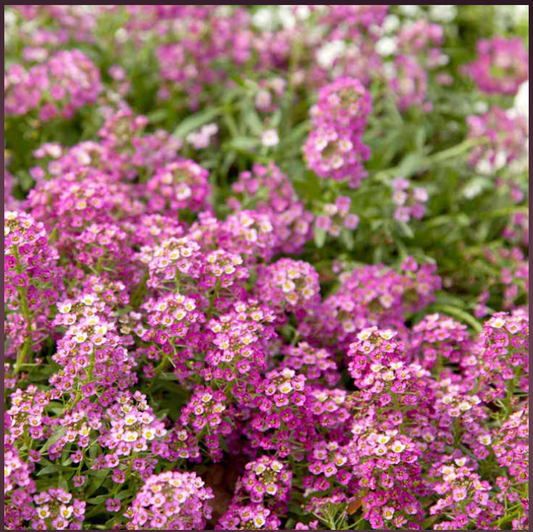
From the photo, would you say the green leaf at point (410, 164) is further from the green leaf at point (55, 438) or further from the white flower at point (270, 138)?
the green leaf at point (55, 438)

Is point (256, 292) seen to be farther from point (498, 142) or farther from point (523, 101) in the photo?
point (523, 101)

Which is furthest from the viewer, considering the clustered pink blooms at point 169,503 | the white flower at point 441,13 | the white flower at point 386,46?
the white flower at point 441,13

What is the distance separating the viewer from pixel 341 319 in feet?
9.85

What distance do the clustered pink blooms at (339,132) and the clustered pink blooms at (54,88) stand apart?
1316mm

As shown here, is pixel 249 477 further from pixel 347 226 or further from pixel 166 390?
pixel 347 226

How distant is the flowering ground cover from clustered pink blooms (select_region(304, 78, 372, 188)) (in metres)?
0.01

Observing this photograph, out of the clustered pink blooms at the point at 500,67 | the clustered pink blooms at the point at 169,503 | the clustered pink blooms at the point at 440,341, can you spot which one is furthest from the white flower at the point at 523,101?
the clustered pink blooms at the point at 169,503

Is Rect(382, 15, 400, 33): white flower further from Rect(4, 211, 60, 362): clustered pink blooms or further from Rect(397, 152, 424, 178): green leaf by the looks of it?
Rect(4, 211, 60, 362): clustered pink blooms

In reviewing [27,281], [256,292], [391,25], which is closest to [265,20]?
[391,25]

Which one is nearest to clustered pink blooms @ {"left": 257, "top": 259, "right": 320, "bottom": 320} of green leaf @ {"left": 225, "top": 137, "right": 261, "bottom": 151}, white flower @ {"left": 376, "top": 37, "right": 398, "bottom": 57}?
green leaf @ {"left": 225, "top": 137, "right": 261, "bottom": 151}

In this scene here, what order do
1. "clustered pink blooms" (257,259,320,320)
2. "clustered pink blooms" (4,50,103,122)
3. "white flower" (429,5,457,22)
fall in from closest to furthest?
"clustered pink blooms" (257,259,320,320), "clustered pink blooms" (4,50,103,122), "white flower" (429,5,457,22)

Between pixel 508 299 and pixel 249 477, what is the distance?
5.62ft

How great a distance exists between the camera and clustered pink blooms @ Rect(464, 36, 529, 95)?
4.95 meters

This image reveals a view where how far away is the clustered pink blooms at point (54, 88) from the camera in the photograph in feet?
12.5
